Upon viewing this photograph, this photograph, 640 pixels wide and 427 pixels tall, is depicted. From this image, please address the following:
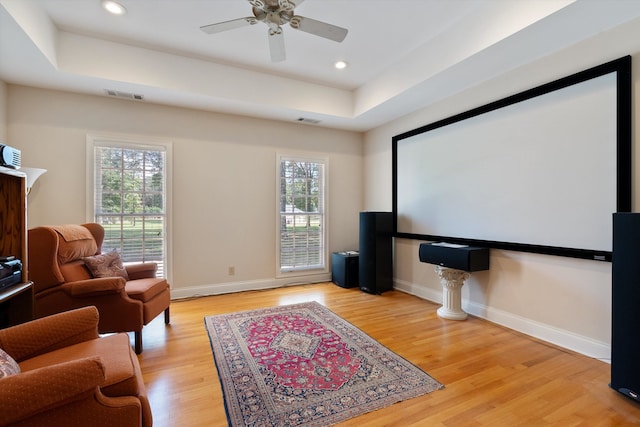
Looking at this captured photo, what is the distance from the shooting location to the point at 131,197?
13.0 ft

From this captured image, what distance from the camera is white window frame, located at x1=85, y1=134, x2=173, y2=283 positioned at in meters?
3.71

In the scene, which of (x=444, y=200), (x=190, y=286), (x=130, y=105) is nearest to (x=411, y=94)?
(x=444, y=200)

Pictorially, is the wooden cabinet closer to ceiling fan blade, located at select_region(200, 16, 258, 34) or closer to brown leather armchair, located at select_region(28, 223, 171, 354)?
brown leather armchair, located at select_region(28, 223, 171, 354)

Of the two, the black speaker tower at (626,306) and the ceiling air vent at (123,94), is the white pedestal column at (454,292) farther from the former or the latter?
the ceiling air vent at (123,94)

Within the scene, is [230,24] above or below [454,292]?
above

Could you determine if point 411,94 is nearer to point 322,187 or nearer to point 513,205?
point 513,205

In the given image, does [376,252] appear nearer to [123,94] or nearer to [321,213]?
[321,213]

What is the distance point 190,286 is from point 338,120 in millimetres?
3359

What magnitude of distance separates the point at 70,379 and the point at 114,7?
3.09 m

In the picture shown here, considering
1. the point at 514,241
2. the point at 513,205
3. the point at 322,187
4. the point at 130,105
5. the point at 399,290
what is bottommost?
the point at 399,290

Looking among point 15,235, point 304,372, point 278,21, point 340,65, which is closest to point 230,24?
point 278,21

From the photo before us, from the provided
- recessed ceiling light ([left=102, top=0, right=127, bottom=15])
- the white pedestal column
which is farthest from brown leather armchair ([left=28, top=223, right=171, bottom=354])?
the white pedestal column

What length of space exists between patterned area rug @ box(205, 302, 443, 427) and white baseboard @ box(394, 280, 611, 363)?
1.47 m

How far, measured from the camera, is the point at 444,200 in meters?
3.88
